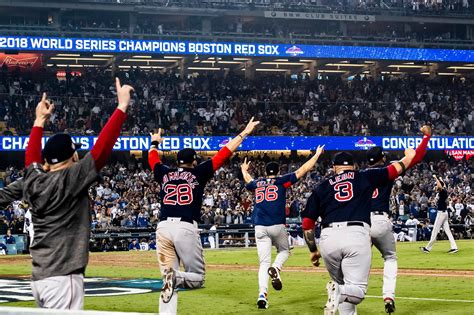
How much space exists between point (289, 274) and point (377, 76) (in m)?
39.0

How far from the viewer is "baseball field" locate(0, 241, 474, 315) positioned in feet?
45.9

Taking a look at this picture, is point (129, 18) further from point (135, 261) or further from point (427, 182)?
point (135, 261)

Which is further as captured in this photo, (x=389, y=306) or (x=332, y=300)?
(x=389, y=306)

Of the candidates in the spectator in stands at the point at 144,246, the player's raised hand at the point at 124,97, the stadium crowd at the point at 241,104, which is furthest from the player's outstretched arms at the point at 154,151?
the stadium crowd at the point at 241,104

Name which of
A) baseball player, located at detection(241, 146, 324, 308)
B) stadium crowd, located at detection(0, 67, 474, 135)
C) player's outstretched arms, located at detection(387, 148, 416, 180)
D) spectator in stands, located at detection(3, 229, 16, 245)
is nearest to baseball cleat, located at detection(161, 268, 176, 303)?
player's outstretched arms, located at detection(387, 148, 416, 180)

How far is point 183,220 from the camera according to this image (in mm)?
11188

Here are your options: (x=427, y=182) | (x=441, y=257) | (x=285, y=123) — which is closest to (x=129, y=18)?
(x=285, y=123)

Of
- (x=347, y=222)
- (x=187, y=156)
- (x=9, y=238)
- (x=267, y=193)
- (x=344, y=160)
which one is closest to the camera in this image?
(x=347, y=222)

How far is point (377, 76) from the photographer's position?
58500mm

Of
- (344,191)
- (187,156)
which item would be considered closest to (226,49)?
(187,156)

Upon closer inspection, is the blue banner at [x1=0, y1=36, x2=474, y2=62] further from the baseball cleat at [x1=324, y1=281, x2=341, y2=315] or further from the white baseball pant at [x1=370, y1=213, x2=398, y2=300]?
the baseball cleat at [x1=324, y1=281, x2=341, y2=315]

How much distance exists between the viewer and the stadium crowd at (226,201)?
3631cm

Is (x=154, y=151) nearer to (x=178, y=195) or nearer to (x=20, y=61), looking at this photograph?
(x=178, y=195)

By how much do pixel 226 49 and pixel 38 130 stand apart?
4478 centimetres
